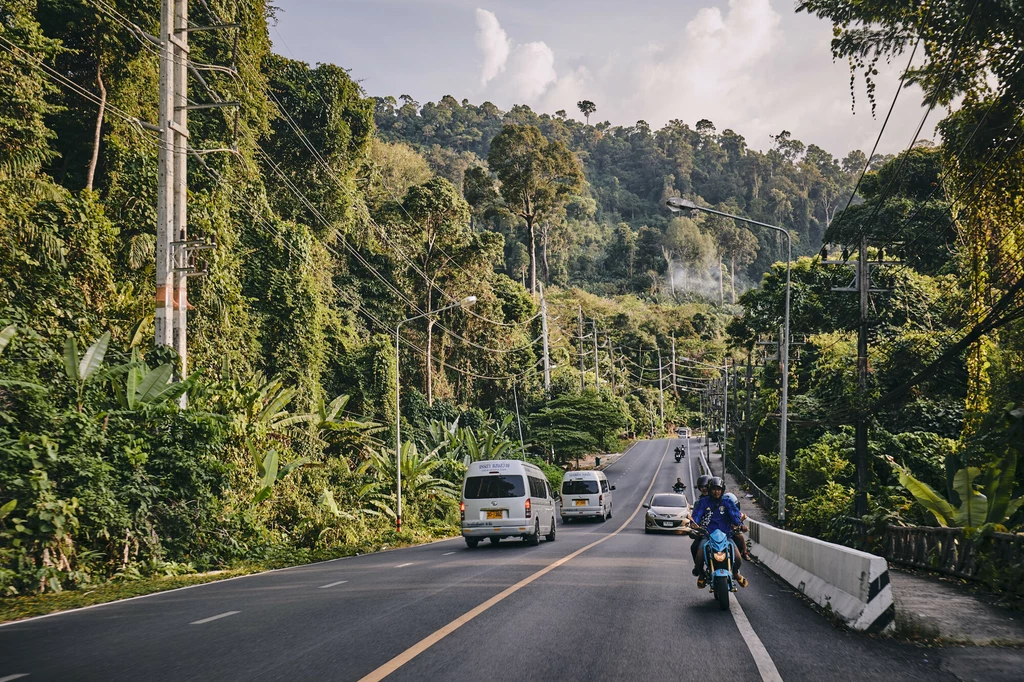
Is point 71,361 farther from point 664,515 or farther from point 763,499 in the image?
point 763,499

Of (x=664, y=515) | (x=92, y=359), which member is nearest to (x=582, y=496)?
(x=664, y=515)

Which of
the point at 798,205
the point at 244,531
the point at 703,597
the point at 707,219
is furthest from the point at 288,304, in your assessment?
the point at 798,205

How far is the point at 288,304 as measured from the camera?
36.0 m

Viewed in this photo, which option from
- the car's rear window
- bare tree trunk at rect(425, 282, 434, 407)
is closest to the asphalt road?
the car's rear window

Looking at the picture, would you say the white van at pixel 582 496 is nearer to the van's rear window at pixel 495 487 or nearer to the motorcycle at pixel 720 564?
the van's rear window at pixel 495 487

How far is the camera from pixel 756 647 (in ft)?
24.3

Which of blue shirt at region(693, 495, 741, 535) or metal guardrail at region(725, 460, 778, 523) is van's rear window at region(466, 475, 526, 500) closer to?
blue shirt at region(693, 495, 741, 535)

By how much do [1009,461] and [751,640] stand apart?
28.6 feet

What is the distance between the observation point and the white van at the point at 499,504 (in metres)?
21.0

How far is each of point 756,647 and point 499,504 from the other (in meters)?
13.9

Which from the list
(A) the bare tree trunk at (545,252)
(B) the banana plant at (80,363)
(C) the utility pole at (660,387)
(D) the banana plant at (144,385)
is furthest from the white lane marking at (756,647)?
(A) the bare tree trunk at (545,252)

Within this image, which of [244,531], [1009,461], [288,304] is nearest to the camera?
[1009,461]

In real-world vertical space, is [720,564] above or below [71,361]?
below

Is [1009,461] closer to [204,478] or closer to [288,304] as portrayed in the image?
[204,478]
